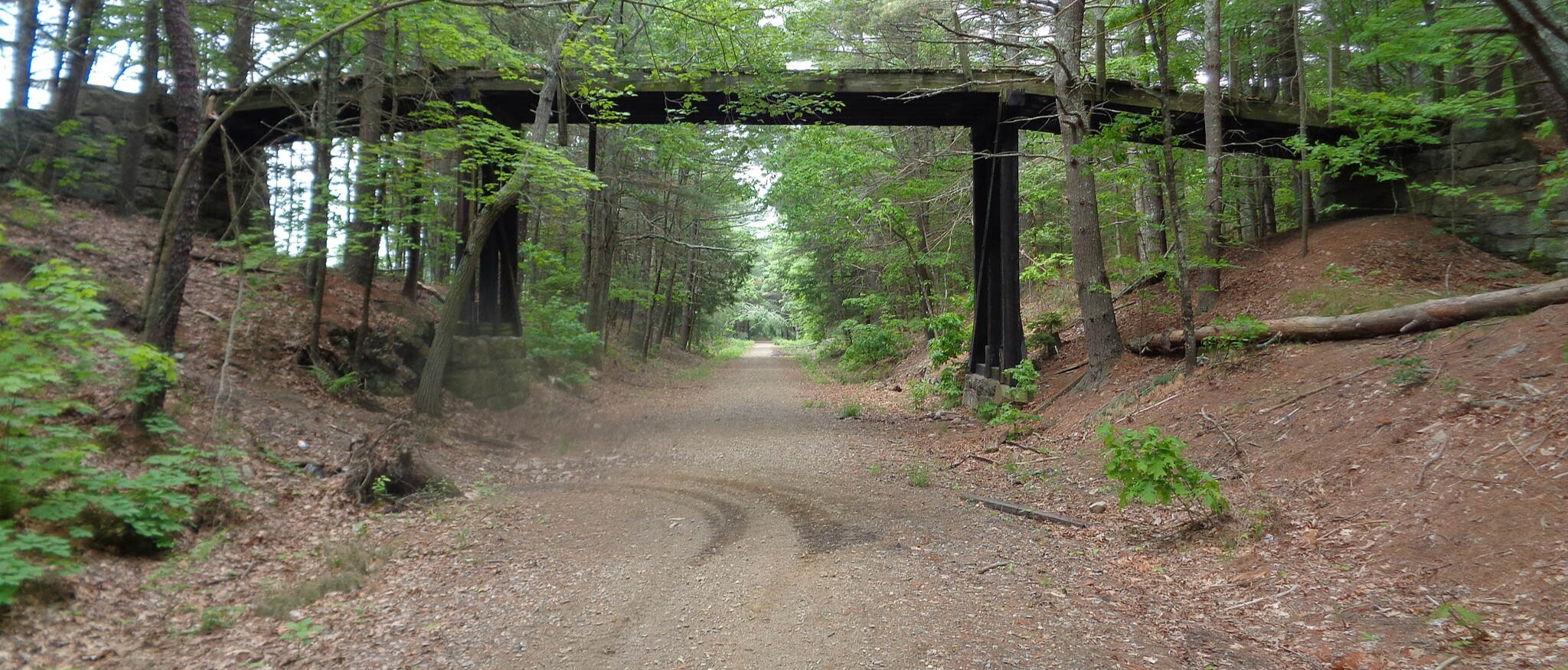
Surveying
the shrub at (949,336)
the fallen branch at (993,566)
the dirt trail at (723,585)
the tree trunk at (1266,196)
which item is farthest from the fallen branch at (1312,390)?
the tree trunk at (1266,196)

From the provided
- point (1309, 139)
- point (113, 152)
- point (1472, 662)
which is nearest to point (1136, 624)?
point (1472, 662)

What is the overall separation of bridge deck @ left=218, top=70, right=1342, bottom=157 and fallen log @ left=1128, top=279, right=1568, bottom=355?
3608 mm

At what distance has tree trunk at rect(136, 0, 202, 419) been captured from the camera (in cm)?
776

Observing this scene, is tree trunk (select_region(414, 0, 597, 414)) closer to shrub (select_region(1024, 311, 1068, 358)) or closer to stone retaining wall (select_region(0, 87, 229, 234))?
stone retaining wall (select_region(0, 87, 229, 234))

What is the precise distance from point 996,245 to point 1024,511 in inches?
298

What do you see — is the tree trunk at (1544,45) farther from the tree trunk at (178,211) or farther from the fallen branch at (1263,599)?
the tree trunk at (178,211)

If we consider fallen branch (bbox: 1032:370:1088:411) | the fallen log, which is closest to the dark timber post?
fallen branch (bbox: 1032:370:1088:411)

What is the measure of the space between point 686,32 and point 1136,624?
9978 mm

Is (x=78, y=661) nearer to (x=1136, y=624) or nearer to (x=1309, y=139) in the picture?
(x=1136, y=624)

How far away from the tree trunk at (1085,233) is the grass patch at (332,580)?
33.5 feet

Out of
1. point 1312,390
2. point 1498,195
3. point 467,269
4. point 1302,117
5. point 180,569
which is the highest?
point 1302,117

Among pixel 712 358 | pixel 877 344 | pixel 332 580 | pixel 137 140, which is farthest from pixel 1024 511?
pixel 712 358

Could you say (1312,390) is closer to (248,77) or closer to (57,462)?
(57,462)

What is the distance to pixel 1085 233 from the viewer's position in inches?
474
